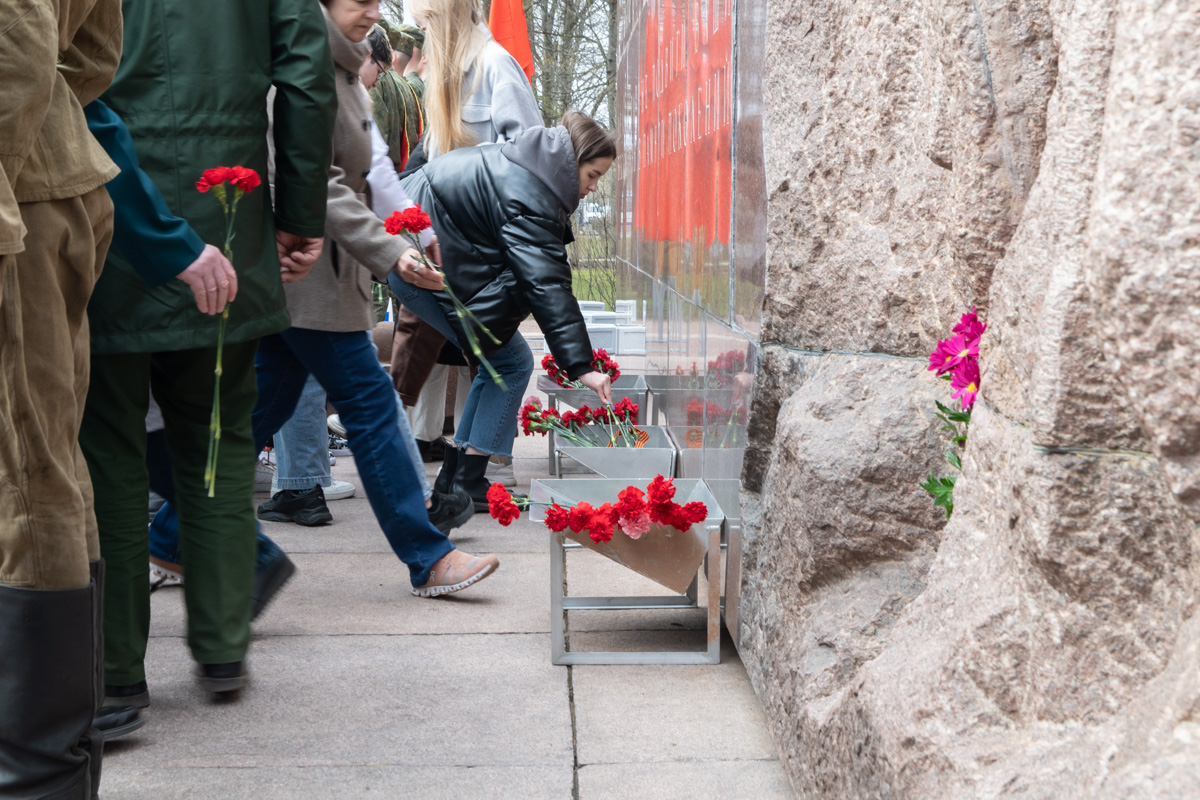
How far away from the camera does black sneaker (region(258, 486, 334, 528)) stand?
4.48m

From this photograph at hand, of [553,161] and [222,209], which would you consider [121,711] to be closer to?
[222,209]

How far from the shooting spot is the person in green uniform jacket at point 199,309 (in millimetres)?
2473

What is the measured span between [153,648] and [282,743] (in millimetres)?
716

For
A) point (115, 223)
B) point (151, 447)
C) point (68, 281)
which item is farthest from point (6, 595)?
point (151, 447)

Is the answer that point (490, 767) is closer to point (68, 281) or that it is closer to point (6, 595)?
point (6, 595)

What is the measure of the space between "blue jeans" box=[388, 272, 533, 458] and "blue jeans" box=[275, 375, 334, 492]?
0.48 m

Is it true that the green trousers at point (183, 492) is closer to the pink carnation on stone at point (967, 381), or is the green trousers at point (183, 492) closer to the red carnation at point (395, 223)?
the red carnation at point (395, 223)

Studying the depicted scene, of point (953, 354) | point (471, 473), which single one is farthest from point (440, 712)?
point (471, 473)

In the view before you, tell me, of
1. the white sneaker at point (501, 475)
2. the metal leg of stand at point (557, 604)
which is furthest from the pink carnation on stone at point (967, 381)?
the white sneaker at point (501, 475)

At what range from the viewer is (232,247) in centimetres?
264

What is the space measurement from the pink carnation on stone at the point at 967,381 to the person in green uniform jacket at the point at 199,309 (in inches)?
58.5

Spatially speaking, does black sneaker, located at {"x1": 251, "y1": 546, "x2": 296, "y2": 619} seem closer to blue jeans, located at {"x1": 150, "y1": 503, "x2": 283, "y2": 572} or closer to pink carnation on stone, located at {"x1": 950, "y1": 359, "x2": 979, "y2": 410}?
blue jeans, located at {"x1": 150, "y1": 503, "x2": 283, "y2": 572}

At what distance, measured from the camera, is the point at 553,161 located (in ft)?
13.0

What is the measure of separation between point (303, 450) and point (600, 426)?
3.73 ft
